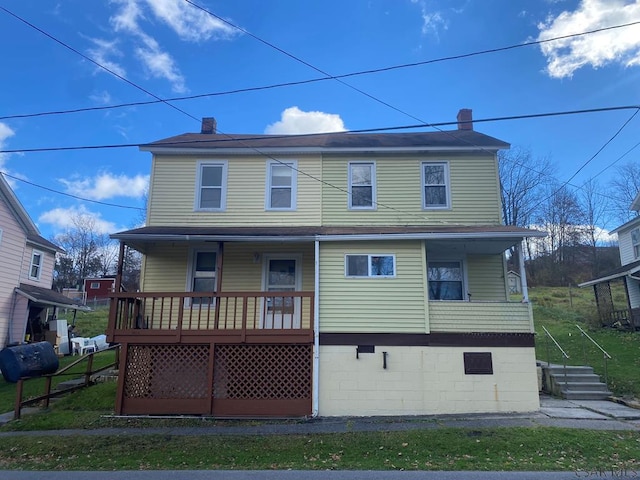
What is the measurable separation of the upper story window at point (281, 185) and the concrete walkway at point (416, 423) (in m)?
6.03

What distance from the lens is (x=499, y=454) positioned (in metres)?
6.59

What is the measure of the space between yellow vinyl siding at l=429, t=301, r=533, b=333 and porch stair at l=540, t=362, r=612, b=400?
2.47 metres

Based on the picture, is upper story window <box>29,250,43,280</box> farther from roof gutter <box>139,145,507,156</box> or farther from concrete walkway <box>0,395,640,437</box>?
concrete walkway <box>0,395,640,437</box>

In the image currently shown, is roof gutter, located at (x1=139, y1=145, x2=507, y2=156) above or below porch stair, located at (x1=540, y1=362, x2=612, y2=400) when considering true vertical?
above

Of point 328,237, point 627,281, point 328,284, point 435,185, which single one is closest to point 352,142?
point 435,185

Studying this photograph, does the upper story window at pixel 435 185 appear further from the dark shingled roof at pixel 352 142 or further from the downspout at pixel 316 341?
the downspout at pixel 316 341

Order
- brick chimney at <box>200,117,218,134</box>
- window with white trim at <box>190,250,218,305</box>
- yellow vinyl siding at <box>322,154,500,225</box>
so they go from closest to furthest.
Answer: window with white trim at <box>190,250,218,305</box>, yellow vinyl siding at <box>322,154,500,225</box>, brick chimney at <box>200,117,218,134</box>

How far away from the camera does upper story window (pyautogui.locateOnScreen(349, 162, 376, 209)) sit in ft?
41.2

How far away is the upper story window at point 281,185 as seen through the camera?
12.6m

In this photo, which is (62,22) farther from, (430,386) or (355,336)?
(430,386)

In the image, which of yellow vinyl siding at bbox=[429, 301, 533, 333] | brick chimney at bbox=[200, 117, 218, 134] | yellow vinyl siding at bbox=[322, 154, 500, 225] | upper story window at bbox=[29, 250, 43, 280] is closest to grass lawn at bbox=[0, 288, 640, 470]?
yellow vinyl siding at bbox=[429, 301, 533, 333]

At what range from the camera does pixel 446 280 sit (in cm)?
1203

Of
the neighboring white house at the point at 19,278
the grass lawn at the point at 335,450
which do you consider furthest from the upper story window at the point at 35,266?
the grass lawn at the point at 335,450

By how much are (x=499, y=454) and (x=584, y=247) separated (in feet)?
141
